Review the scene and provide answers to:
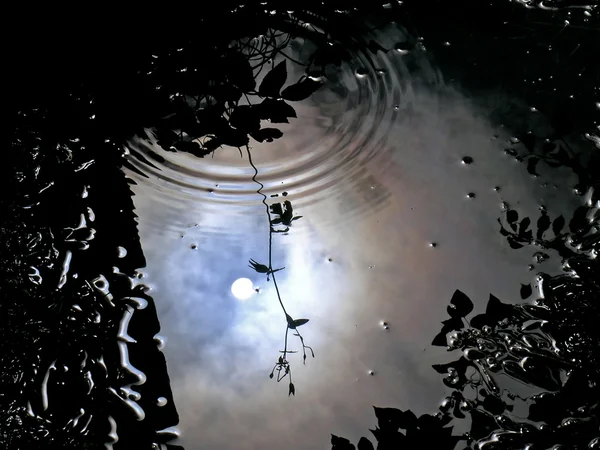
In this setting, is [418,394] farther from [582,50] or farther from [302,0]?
[302,0]

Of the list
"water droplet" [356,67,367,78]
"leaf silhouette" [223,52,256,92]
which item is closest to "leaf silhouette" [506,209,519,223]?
"water droplet" [356,67,367,78]

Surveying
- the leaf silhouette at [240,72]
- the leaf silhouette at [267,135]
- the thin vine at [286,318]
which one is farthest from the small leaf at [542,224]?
the leaf silhouette at [240,72]

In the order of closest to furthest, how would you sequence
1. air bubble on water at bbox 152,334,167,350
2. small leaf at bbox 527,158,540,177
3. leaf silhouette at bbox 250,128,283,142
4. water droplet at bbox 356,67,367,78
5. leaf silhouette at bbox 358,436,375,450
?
leaf silhouette at bbox 358,436,375,450
air bubble on water at bbox 152,334,167,350
small leaf at bbox 527,158,540,177
leaf silhouette at bbox 250,128,283,142
water droplet at bbox 356,67,367,78

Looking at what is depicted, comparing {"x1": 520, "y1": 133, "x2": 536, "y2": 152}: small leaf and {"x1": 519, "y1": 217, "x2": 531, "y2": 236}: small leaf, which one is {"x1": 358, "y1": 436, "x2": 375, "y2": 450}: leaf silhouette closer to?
{"x1": 519, "y1": 217, "x2": 531, "y2": 236}: small leaf

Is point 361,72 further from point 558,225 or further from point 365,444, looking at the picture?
point 365,444

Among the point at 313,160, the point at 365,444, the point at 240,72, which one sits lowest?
the point at 365,444

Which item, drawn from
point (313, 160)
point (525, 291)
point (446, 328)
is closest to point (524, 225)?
point (525, 291)

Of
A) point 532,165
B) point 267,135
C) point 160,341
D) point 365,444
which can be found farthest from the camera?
point 267,135

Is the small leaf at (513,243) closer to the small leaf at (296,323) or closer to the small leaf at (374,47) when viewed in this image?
the small leaf at (296,323)
